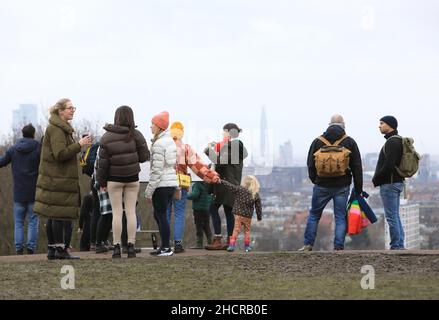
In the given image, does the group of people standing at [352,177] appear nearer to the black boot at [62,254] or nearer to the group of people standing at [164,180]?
the group of people standing at [164,180]

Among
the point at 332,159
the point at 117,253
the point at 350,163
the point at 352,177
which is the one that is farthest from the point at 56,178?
the point at 352,177

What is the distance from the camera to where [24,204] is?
13.9m

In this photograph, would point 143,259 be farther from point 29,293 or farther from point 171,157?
point 29,293

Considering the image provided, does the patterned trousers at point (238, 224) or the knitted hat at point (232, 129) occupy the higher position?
the knitted hat at point (232, 129)

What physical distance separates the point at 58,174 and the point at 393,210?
445cm

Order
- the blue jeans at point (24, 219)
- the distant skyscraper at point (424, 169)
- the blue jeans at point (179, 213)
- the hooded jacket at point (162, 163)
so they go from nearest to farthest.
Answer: the hooded jacket at point (162, 163), the blue jeans at point (179, 213), the blue jeans at point (24, 219), the distant skyscraper at point (424, 169)

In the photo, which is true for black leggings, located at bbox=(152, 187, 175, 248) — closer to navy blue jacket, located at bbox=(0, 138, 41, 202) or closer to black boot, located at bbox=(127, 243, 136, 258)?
black boot, located at bbox=(127, 243, 136, 258)

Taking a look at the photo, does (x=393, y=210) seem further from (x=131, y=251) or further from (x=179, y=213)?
(x=131, y=251)

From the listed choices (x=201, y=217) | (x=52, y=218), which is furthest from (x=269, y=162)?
(x=52, y=218)

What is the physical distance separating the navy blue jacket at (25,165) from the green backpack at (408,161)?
4.71 m

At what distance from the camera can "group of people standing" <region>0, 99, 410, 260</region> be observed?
1153cm

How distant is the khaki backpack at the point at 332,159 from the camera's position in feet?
41.8

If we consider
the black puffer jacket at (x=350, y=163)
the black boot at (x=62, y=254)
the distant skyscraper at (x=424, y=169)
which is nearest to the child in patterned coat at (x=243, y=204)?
the black puffer jacket at (x=350, y=163)

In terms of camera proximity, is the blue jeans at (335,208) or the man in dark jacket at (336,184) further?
the blue jeans at (335,208)
